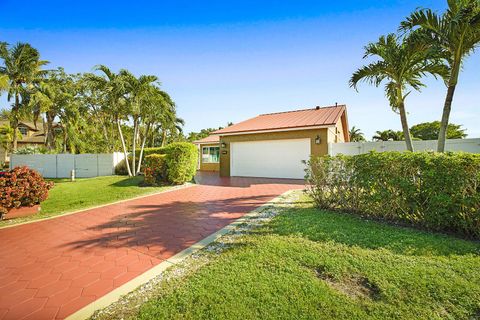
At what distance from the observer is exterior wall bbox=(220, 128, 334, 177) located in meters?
12.5

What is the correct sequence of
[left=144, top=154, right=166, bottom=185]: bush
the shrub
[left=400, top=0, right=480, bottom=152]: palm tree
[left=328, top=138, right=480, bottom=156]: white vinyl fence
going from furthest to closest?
1. [left=144, top=154, right=166, bottom=185]: bush
2. the shrub
3. [left=328, top=138, right=480, bottom=156]: white vinyl fence
4. [left=400, top=0, right=480, bottom=152]: palm tree

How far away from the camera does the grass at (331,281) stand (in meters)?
2.28

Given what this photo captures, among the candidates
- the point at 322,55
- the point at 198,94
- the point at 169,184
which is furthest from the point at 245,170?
the point at 322,55

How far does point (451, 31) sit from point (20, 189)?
1300 cm

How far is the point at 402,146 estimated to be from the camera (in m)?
12.0

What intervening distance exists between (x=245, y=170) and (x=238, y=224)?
33.0 ft

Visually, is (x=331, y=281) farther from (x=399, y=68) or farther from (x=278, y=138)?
(x=278, y=138)

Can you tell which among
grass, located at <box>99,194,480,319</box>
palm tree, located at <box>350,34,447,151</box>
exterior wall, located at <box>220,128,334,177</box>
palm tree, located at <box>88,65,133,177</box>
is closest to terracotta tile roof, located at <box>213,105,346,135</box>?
exterior wall, located at <box>220,128,334,177</box>

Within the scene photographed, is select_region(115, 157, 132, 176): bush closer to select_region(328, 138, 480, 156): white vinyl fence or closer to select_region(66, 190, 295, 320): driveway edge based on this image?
select_region(66, 190, 295, 320): driveway edge

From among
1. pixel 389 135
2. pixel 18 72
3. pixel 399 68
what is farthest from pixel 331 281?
pixel 389 135

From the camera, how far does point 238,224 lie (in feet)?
17.3

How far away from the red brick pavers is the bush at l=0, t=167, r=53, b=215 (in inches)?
42.2

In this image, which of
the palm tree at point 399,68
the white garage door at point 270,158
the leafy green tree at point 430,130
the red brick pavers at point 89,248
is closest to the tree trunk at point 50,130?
the white garage door at point 270,158

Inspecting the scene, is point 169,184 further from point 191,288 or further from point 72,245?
point 191,288
